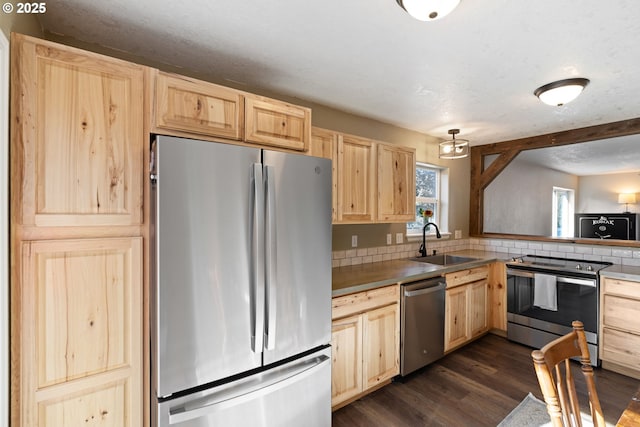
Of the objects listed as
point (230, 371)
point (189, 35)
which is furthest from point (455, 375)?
point (189, 35)

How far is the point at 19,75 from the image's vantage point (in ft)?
3.81

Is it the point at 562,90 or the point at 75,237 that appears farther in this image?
the point at 562,90

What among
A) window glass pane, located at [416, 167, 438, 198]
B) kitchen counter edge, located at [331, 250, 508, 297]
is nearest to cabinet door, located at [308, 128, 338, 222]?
kitchen counter edge, located at [331, 250, 508, 297]

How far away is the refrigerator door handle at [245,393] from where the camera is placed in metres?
1.34

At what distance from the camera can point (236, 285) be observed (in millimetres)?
1461

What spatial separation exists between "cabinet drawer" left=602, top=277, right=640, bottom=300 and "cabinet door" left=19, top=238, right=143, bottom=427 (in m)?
3.82

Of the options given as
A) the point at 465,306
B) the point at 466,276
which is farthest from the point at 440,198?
the point at 465,306

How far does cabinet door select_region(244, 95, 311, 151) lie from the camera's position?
5.74ft

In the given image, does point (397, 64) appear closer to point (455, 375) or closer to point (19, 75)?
point (19, 75)

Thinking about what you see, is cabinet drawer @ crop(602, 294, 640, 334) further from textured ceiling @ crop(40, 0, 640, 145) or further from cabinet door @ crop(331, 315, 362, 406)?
cabinet door @ crop(331, 315, 362, 406)

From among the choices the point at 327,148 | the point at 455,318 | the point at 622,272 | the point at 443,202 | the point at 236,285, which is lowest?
the point at 455,318

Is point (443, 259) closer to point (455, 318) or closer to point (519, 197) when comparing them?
point (455, 318)

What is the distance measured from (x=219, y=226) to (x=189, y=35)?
1.12 meters

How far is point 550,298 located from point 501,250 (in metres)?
1.08
